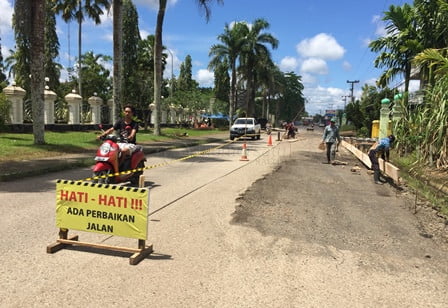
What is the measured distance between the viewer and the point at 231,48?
152 feet

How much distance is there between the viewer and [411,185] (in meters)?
10.3

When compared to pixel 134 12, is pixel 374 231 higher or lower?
lower

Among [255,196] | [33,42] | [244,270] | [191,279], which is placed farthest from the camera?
[33,42]

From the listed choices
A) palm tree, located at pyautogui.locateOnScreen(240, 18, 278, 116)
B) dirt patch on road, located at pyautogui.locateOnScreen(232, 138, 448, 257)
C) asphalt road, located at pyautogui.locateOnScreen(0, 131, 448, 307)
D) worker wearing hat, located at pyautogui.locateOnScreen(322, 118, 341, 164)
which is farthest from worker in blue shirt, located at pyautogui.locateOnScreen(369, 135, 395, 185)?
palm tree, located at pyautogui.locateOnScreen(240, 18, 278, 116)

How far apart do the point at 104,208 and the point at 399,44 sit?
63.9 ft

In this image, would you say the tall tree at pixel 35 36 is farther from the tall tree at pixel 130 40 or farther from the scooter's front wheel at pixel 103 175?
the tall tree at pixel 130 40

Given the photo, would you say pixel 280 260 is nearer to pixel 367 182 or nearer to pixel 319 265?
pixel 319 265

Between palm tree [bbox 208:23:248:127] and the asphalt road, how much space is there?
38.9 meters

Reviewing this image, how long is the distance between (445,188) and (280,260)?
6.53m

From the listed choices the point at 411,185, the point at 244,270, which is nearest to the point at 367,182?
the point at 411,185

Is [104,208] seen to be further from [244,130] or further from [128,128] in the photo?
[244,130]

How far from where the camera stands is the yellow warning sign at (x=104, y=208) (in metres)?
4.51

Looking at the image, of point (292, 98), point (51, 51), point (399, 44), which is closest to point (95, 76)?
point (51, 51)

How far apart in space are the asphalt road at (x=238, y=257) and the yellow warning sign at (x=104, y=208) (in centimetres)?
32
